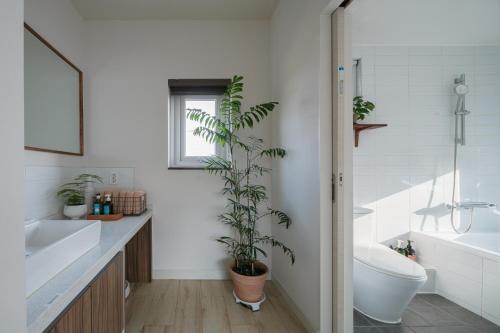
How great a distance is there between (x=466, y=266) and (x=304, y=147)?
161 cm

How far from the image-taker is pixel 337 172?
1.26m

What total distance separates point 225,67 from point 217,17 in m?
0.45

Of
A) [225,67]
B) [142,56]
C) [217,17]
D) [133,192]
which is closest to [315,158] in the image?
[225,67]

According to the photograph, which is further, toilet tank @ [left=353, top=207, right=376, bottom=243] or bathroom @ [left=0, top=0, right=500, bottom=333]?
toilet tank @ [left=353, top=207, right=376, bottom=243]

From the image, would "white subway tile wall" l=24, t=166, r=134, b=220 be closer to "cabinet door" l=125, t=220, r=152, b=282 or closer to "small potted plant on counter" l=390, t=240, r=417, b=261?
"cabinet door" l=125, t=220, r=152, b=282

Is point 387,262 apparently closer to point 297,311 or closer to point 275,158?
point 297,311

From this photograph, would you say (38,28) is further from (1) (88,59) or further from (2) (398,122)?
(2) (398,122)

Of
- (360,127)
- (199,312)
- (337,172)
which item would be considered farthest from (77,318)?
(360,127)

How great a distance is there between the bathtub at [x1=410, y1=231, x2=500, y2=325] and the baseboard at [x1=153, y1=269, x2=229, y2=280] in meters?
1.82

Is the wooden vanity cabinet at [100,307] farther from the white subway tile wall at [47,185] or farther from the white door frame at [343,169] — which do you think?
the white door frame at [343,169]

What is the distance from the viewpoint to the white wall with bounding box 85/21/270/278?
2.07 meters

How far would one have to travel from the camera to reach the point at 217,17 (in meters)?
2.09

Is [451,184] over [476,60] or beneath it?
beneath

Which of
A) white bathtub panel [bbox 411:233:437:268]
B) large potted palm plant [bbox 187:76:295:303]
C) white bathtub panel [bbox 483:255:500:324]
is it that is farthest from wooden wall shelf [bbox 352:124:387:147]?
white bathtub panel [bbox 483:255:500:324]
